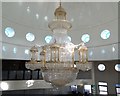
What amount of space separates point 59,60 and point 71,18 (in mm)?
5653

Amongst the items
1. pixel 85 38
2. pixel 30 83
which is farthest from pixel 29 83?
pixel 85 38

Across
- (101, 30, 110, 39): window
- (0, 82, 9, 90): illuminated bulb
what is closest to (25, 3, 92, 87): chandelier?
(0, 82, 9, 90): illuminated bulb

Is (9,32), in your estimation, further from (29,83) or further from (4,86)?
(29,83)

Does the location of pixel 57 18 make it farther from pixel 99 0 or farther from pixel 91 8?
pixel 91 8

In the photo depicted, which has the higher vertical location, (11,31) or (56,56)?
(11,31)

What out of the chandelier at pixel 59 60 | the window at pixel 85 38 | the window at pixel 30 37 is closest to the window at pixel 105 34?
the window at pixel 85 38

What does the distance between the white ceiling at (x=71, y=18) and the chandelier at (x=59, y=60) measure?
14.0 ft

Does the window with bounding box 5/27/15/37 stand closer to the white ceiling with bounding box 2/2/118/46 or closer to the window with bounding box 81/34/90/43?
the white ceiling with bounding box 2/2/118/46

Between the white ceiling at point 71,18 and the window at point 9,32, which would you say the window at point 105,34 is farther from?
the window at point 9,32

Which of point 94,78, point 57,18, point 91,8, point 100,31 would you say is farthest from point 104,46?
point 57,18

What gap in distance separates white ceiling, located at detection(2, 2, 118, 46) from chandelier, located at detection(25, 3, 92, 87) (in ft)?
14.0

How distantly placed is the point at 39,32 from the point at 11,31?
147cm

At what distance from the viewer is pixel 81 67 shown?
3672 mm

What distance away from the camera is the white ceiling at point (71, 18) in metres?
7.95
